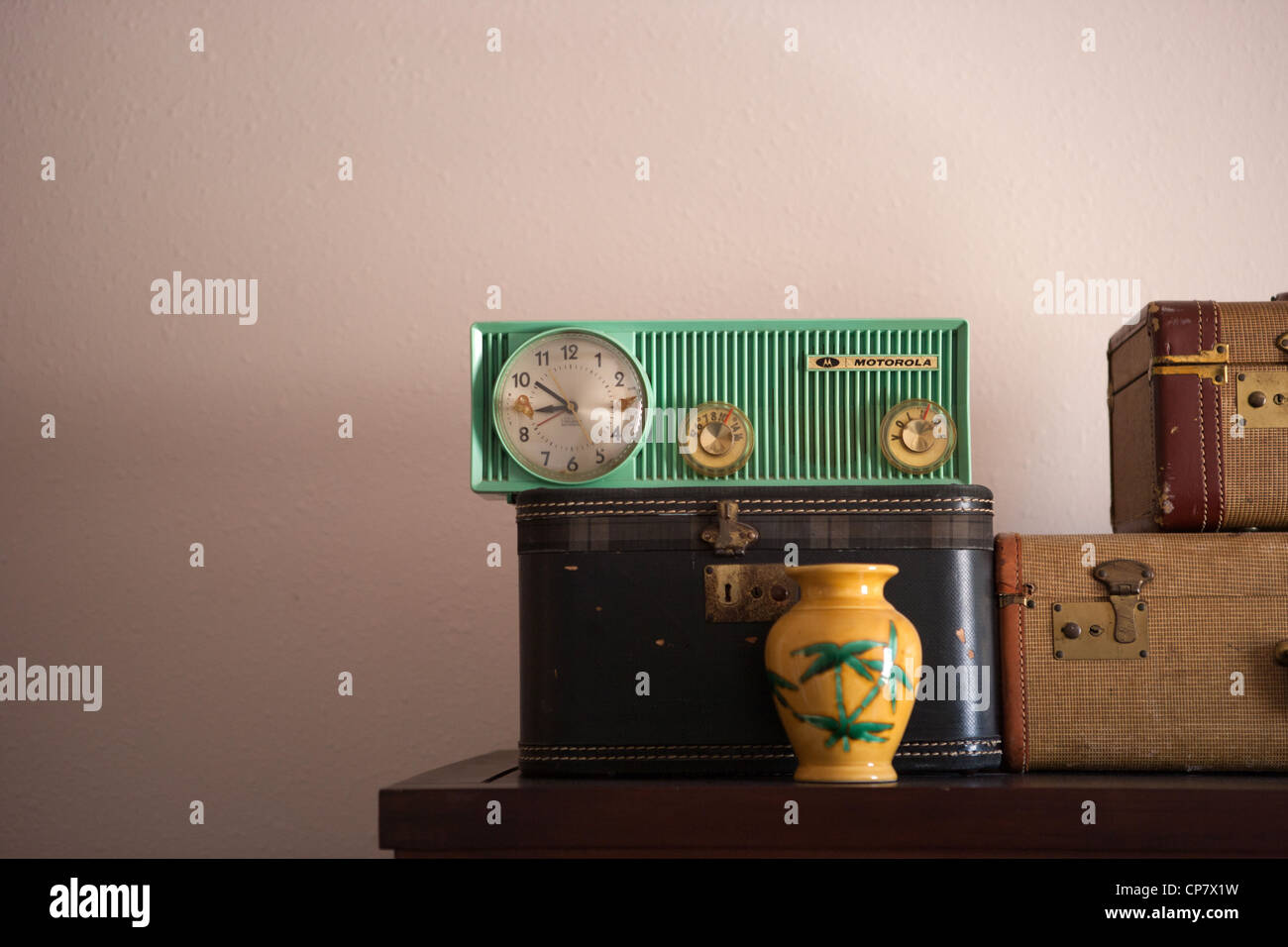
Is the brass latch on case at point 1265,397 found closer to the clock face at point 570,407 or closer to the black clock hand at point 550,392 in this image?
the clock face at point 570,407

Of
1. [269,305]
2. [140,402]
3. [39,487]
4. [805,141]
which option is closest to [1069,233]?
[805,141]

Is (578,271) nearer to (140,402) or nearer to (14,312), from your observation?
(140,402)

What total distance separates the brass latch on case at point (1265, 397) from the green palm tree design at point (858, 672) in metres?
0.57

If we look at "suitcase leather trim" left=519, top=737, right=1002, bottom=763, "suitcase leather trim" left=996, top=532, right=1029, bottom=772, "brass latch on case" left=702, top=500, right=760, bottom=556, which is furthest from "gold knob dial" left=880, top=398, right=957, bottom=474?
"suitcase leather trim" left=519, top=737, right=1002, bottom=763

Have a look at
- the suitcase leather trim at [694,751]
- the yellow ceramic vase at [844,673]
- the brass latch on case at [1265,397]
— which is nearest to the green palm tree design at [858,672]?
the yellow ceramic vase at [844,673]

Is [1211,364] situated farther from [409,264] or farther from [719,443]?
[409,264]

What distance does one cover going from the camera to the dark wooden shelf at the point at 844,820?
123cm

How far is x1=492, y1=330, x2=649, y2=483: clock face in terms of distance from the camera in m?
1.54

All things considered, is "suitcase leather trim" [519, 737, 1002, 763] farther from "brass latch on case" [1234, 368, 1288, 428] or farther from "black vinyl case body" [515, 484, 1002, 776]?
"brass latch on case" [1234, 368, 1288, 428]

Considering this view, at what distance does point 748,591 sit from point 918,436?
0.31m

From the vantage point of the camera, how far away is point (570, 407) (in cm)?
154

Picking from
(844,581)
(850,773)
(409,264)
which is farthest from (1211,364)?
(409,264)

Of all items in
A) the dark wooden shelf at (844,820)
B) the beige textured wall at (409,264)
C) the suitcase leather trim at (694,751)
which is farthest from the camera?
the beige textured wall at (409,264)
